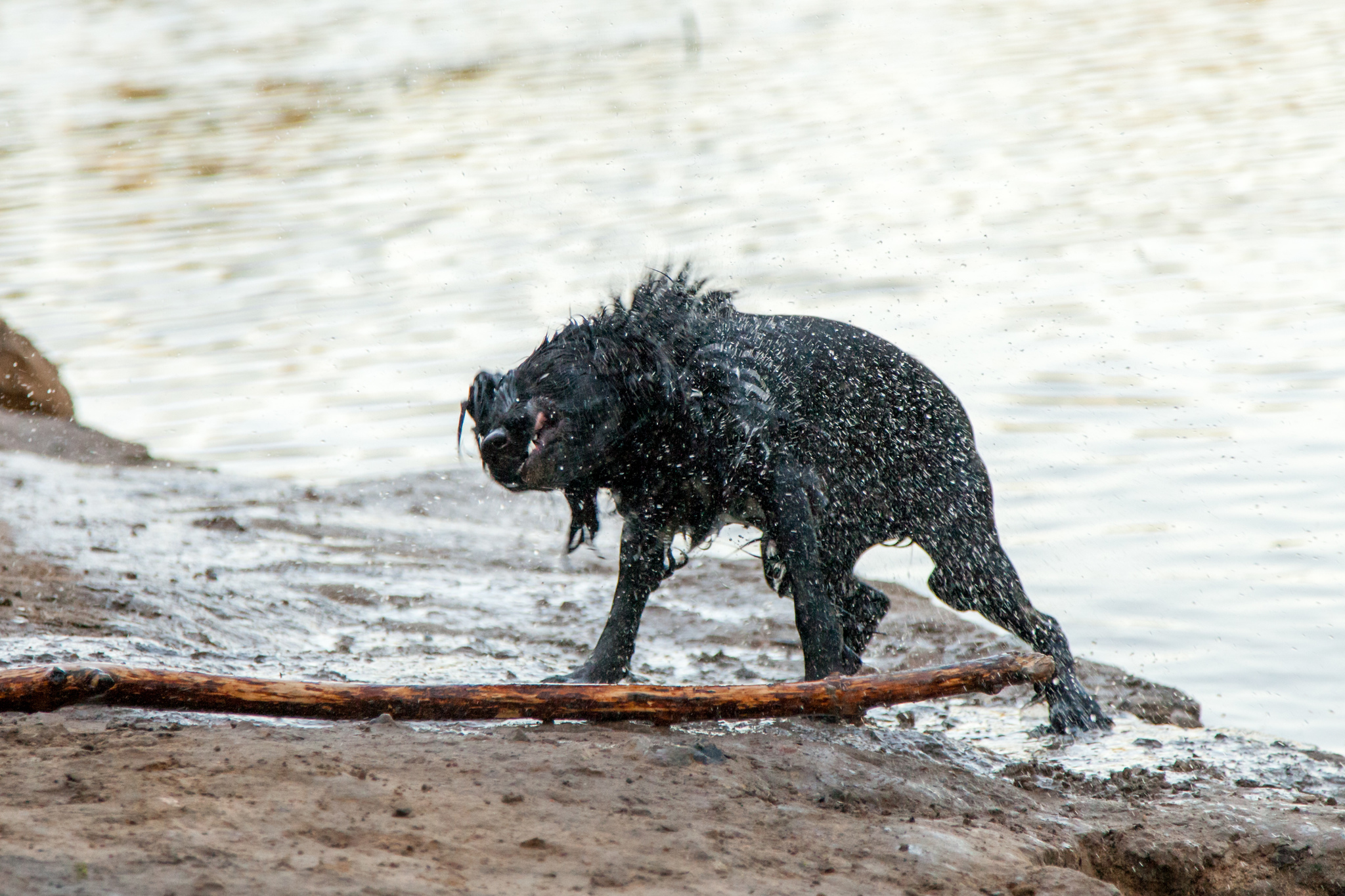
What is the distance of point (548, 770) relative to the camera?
150 inches

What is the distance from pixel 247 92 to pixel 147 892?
61.6 ft

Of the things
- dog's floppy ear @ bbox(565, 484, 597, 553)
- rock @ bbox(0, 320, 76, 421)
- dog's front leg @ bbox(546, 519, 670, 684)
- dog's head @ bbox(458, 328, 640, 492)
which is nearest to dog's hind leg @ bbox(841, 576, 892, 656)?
dog's front leg @ bbox(546, 519, 670, 684)

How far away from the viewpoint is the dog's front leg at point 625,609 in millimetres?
5012

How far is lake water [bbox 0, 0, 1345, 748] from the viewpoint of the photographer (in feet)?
25.4

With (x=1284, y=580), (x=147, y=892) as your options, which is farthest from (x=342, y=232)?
(x=147, y=892)

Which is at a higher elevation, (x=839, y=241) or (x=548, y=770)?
(x=839, y=241)

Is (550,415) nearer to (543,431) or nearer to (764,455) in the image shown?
(543,431)

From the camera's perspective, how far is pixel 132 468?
30.1 feet

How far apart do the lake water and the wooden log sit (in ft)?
5.46

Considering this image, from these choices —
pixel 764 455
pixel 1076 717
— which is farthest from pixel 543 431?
pixel 1076 717

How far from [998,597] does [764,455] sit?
4.11 feet

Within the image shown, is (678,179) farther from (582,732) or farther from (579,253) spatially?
(582,732)

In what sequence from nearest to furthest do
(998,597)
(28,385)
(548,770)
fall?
(548,770), (998,597), (28,385)

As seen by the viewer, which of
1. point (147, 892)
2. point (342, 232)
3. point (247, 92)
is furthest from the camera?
point (247, 92)
